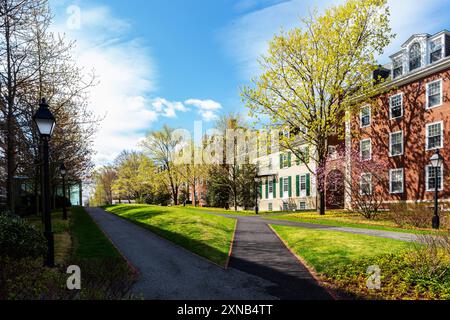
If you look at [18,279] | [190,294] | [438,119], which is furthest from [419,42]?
[18,279]

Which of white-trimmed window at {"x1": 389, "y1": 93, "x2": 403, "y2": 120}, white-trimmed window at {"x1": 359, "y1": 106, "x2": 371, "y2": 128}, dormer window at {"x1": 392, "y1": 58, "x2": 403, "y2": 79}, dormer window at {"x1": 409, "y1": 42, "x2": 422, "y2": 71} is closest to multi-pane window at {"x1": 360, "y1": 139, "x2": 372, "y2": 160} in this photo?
white-trimmed window at {"x1": 359, "y1": 106, "x2": 371, "y2": 128}

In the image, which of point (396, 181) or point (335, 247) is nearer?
point (335, 247)

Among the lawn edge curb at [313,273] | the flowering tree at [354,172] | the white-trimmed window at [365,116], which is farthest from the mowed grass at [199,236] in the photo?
the white-trimmed window at [365,116]

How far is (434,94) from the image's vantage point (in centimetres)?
2245

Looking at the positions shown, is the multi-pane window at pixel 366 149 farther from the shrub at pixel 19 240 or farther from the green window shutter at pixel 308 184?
the shrub at pixel 19 240

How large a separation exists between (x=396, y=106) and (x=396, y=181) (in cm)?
629

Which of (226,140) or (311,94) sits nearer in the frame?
(311,94)

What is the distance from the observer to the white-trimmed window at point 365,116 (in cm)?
2748

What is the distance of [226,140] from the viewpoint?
3862 cm

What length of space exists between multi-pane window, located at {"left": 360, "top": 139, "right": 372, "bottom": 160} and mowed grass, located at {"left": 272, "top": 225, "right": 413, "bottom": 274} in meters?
16.2

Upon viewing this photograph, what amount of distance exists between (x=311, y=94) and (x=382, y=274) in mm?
18562

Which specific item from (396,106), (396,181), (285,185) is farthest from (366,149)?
(285,185)

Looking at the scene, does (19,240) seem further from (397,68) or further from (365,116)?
(397,68)
